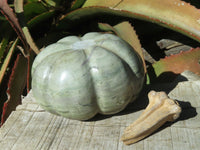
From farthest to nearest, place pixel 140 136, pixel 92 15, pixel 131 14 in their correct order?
1. pixel 92 15
2. pixel 131 14
3. pixel 140 136

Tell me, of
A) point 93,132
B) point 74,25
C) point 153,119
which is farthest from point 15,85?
point 153,119

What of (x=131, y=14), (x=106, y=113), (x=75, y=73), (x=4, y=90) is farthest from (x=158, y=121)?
(x=4, y=90)

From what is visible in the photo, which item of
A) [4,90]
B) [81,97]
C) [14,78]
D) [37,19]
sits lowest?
[4,90]

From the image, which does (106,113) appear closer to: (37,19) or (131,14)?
(131,14)

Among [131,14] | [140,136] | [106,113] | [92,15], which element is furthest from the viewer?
[92,15]

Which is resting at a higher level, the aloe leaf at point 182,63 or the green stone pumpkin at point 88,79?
the green stone pumpkin at point 88,79


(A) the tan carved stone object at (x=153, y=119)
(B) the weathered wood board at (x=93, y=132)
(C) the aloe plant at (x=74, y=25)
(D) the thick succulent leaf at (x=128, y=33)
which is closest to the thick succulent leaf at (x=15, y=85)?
(C) the aloe plant at (x=74, y=25)

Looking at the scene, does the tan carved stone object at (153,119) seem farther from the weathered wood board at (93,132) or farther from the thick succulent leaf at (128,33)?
the thick succulent leaf at (128,33)

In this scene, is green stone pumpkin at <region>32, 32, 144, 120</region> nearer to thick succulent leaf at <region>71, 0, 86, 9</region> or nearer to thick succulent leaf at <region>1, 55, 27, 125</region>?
thick succulent leaf at <region>1, 55, 27, 125</region>
